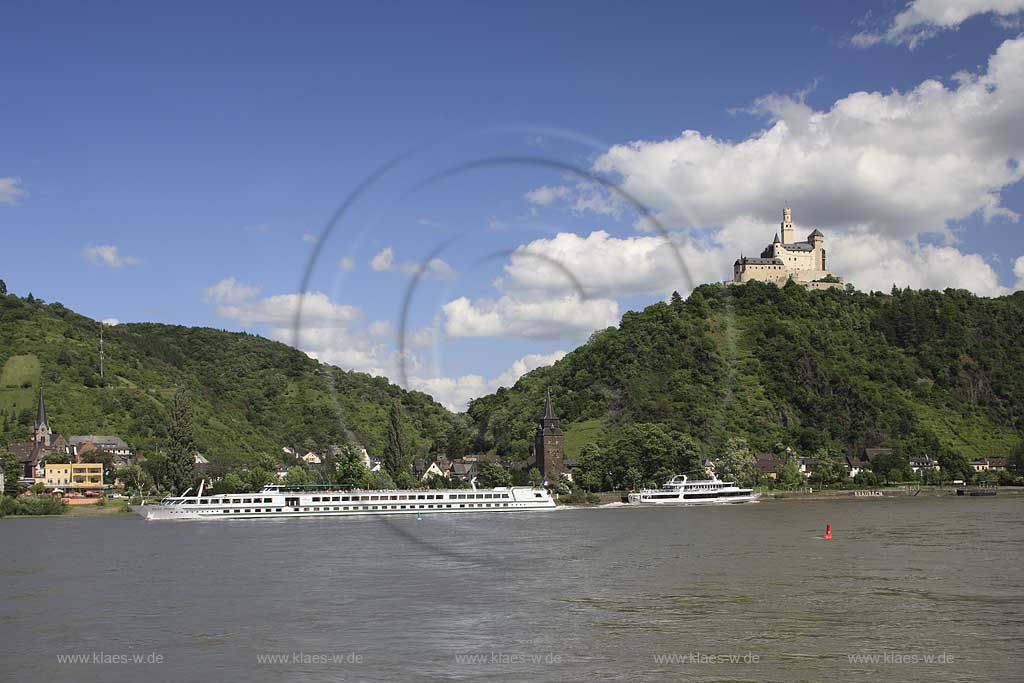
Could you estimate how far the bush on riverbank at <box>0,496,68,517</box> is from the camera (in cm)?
10081

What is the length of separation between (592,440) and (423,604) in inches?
4711

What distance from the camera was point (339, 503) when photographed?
100 metres

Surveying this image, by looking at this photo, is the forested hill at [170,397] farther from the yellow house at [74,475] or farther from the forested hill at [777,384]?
the forested hill at [777,384]

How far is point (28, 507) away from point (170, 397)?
6952 centimetres

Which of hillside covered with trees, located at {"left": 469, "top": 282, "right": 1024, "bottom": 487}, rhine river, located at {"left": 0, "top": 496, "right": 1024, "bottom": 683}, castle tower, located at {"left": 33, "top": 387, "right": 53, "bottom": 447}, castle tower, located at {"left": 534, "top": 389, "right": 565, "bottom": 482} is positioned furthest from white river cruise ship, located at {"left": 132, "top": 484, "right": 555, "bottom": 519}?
castle tower, located at {"left": 33, "top": 387, "right": 53, "bottom": 447}

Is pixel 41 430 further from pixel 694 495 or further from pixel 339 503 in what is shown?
pixel 694 495

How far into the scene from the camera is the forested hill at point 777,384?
161 metres

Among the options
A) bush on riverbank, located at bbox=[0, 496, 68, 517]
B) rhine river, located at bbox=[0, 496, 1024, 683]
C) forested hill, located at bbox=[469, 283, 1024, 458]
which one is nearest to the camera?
rhine river, located at bbox=[0, 496, 1024, 683]

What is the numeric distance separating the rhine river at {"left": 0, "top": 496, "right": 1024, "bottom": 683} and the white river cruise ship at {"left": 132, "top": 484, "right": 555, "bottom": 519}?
2793 cm

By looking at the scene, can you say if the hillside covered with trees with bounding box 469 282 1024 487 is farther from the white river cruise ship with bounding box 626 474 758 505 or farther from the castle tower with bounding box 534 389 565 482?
the white river cruise ship with bounding box 626 474 758 505

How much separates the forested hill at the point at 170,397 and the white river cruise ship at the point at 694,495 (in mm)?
38640

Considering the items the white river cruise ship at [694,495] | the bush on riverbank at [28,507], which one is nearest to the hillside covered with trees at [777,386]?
the white river cruise ship at [694,495]

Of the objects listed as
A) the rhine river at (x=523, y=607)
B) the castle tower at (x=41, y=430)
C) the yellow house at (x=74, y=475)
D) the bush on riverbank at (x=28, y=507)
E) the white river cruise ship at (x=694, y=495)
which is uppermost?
the castle tower at (x=41, y=430)

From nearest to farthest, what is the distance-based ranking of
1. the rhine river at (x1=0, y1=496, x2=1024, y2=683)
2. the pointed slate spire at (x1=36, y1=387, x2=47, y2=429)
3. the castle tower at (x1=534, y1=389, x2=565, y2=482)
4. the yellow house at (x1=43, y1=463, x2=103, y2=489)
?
the rhine river at (x1=0, y1=496, x2=1024, y2=683) → the yellow house at (x1=43, y1=463, x2=103, y2=489) → the castle tower at (x1=534, y1=389, x2=565, y2=482) → the pointed slate spire at (x1=36, y1=387, x2=47, y2=429)
